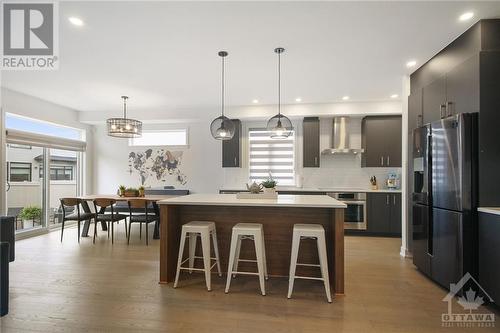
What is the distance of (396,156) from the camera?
5.39m

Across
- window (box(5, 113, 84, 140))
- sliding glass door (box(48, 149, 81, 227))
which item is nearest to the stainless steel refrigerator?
window (box(5, 113, 84, 140))

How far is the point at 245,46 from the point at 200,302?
2.86 metres

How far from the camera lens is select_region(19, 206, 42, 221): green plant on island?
5156 millimetres

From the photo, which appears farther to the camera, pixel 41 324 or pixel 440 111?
pixel 440 111

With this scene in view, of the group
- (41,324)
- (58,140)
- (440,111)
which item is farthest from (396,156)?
(58,140)

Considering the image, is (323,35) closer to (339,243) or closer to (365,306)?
(339,243)

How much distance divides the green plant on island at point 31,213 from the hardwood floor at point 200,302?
1.91m

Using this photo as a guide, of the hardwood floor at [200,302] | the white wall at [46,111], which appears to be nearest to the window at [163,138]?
the white wall at [46,111]

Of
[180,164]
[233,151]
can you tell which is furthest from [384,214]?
[180,164]

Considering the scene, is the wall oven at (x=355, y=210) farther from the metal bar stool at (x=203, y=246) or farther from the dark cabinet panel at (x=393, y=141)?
the metal bar stool at (x=203, y=246)

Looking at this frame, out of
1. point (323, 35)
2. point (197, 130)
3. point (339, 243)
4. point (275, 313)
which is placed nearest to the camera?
point (275, 313)

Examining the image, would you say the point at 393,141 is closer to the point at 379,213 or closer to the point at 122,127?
the point at 379,213

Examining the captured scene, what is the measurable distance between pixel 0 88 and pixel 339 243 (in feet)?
19.1

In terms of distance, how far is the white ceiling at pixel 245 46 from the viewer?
8.05 ft
